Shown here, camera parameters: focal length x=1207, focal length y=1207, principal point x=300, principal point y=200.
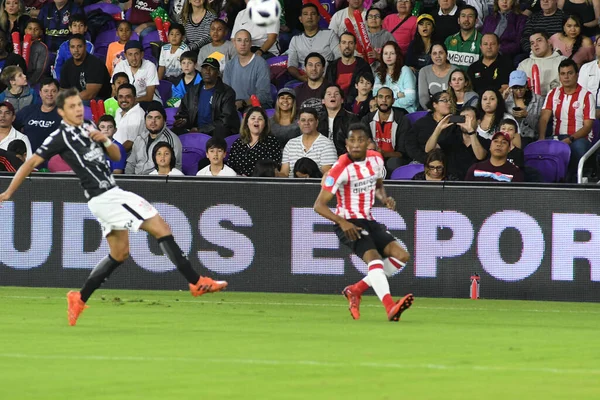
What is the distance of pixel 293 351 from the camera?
879 centimetres

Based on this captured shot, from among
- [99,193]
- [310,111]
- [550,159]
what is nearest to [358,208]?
[99,193]

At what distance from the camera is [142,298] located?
14.1 m

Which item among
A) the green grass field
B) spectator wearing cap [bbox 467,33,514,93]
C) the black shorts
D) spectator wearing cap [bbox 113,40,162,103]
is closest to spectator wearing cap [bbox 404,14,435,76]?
spectator wearing cap [bbox 467,33,514,93]

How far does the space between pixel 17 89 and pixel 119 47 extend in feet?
6.31

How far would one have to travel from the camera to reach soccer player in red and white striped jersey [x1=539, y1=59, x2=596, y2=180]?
16125mm

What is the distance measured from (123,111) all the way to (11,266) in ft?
10.7

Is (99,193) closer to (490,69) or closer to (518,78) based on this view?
(518,78)

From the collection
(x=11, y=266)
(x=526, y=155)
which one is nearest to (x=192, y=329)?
(x=11, y=266)

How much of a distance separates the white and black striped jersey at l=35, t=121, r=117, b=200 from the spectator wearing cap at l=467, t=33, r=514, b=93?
7497 millimetres

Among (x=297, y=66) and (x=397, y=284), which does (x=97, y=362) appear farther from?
(x=297, y=66)

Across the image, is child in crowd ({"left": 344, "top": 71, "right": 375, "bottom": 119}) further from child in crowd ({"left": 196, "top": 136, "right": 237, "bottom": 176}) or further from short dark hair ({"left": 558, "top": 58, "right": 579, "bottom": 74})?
short dark hair ({"left": 558, "top": 58, "right": 579, "bottom": 74})

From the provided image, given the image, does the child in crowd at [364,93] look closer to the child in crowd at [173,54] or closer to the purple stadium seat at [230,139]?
the purple stadium seat at [230,139]

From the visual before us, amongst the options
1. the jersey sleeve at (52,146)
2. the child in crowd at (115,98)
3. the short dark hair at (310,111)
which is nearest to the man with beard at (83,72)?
the child in crowd at (115,98)

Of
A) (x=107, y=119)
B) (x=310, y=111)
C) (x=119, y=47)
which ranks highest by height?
(x=119, y=47)
